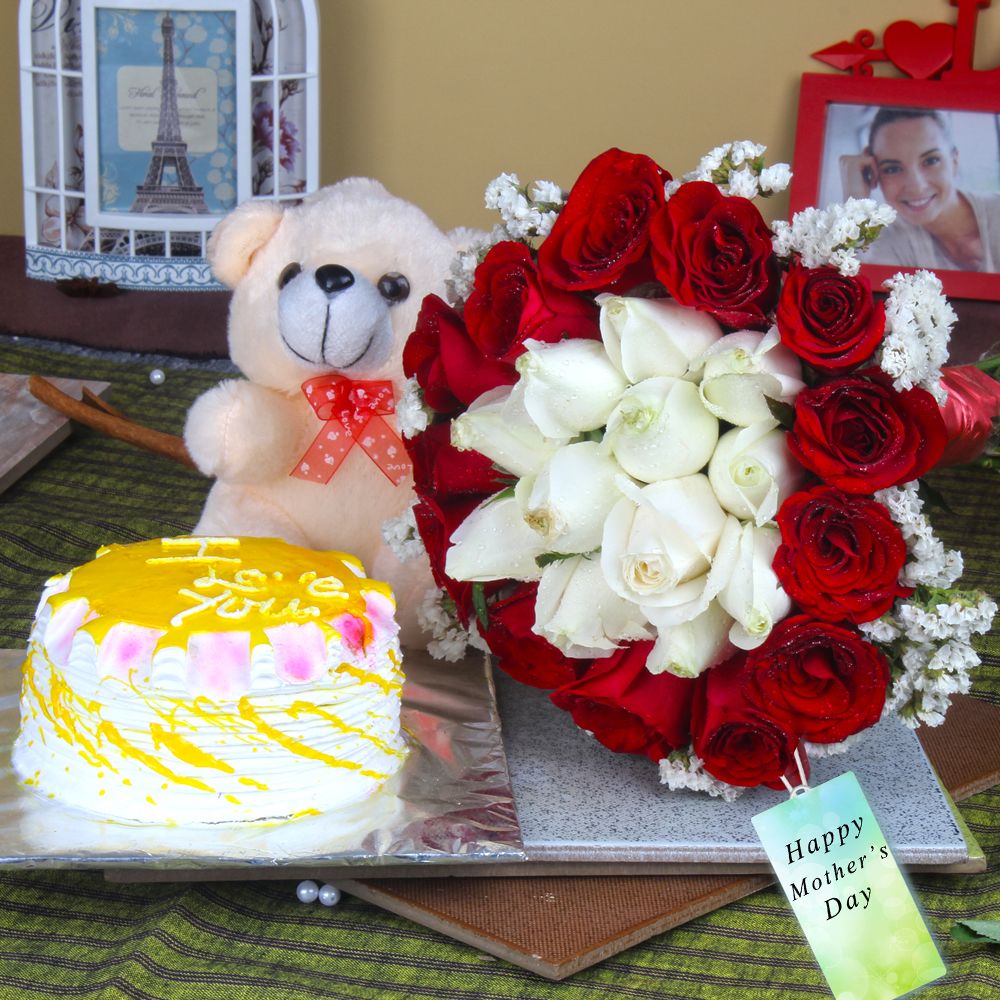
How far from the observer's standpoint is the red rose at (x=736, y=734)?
30.1 inches

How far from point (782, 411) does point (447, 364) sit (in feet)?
0.66

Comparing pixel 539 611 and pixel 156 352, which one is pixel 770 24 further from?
pixel 539 611

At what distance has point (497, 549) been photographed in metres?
0.77

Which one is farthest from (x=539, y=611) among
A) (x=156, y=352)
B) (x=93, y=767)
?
(x=156, y=352)

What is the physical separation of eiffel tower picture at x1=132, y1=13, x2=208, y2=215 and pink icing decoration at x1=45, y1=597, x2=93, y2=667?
43.9 inches

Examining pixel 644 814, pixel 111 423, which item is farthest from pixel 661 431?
pixel 111 423

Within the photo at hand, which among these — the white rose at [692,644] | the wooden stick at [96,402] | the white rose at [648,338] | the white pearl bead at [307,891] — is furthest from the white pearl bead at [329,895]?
the wooden stick at [96,402]

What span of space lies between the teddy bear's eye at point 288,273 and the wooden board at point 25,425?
463mm

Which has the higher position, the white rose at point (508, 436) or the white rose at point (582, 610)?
the white rose at point (508, 436)

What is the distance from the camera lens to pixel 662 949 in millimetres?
744

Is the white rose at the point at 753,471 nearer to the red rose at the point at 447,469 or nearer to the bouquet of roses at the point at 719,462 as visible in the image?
the bouquet of roses at the point at 719,462

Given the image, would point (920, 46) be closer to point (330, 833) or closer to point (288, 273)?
point (288, 273)

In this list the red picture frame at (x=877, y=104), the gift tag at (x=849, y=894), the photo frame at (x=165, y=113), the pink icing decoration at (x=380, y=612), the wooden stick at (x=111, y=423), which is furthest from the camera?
the red picture frame at (x=877, y=104)

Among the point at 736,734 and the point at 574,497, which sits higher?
the point at 574,497
